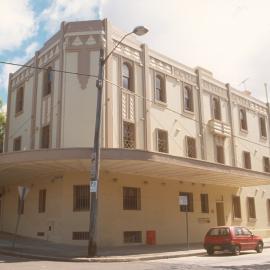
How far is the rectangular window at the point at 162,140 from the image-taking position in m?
24.8

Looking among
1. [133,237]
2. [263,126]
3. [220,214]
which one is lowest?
[133,237]

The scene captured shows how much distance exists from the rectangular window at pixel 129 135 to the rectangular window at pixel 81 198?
3.25 meters

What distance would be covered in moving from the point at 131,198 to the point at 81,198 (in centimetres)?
292

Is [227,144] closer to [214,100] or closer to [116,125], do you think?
[214,100]

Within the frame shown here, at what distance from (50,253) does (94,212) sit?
2.50 metres

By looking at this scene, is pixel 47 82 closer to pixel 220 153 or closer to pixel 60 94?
pixel 60 94

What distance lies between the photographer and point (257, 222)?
32.0m

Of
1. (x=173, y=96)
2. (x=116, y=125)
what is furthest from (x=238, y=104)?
(x=116, y=125)

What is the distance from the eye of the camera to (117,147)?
71.8 feet

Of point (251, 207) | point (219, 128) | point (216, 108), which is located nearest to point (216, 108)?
point (216, 108)

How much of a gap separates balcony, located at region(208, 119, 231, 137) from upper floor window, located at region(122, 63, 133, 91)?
7714mm

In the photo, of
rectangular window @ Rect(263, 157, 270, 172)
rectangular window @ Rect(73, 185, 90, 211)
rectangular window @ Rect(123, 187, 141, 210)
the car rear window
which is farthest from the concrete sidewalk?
rectangular window @ Rect(263, 157, 270, 172)

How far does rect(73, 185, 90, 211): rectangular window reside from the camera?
69.9ft

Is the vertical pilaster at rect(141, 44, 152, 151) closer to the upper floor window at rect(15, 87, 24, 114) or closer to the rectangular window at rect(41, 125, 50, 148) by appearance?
the rectangular window at rect(41, 125, 50, 148)
